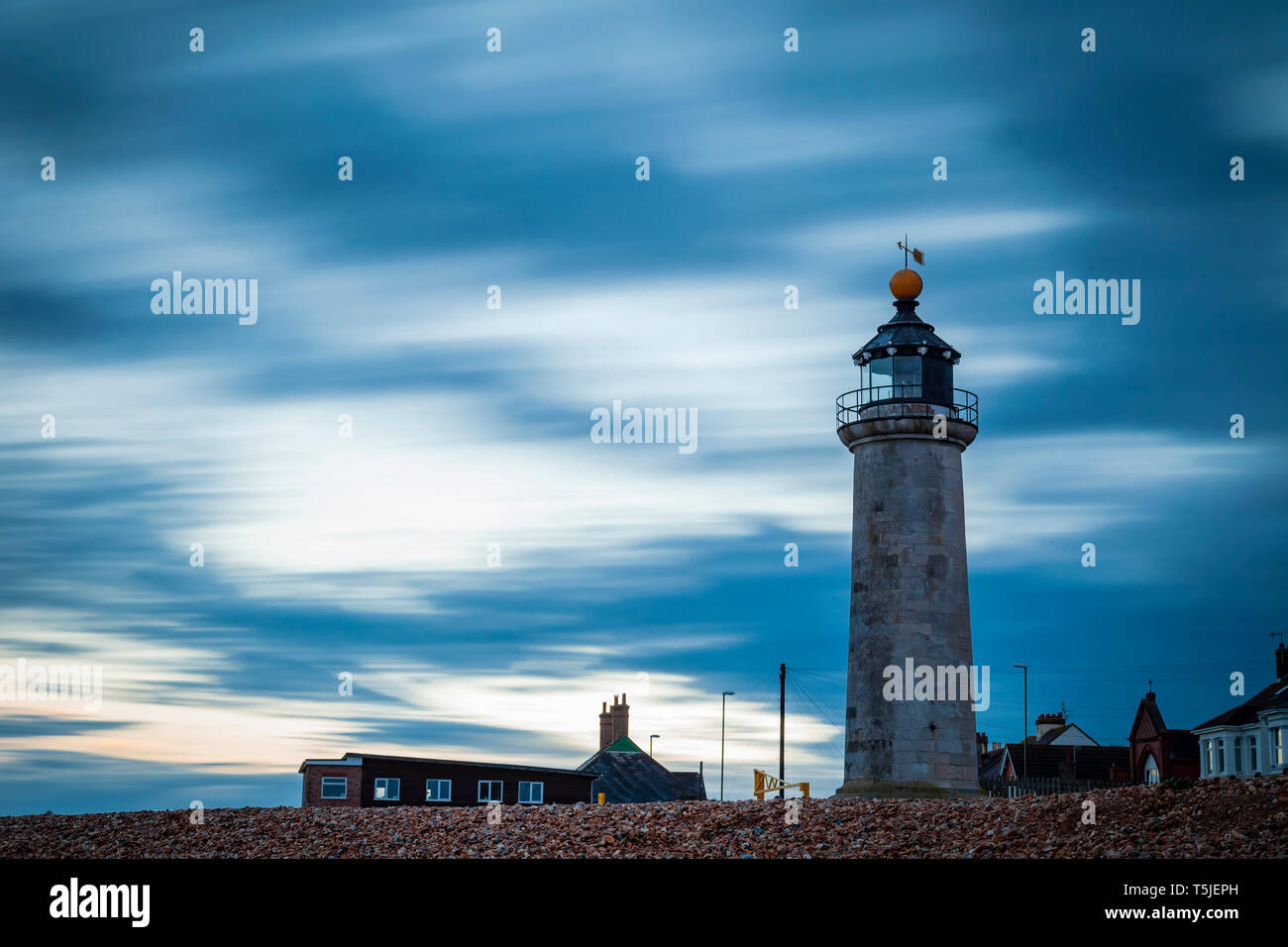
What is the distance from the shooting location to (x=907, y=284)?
1705 inches

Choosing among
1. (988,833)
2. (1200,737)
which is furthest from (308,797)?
(1200,737)

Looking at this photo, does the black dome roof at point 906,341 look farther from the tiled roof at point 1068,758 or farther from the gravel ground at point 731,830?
the tiled roof at point 1068,758

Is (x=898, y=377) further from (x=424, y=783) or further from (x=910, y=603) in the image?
(x=424, y=783)

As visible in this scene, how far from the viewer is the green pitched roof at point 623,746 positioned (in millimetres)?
71562

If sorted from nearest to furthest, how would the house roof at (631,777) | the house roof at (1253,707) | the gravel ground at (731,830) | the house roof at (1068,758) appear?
the gravel ground at (731,830) < the house roof at (1253,707) < the house roof at (631,777) < the house roof at (1068,758)

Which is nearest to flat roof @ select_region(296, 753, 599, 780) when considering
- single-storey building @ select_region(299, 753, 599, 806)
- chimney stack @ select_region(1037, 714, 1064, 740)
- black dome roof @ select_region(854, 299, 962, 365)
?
single-storey building @ select_region(299, 753, 599, 806)

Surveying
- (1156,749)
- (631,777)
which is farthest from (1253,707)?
(631,777)

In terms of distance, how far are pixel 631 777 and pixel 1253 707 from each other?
2913 cm

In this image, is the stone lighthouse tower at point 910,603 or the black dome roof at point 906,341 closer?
the stone lighthouse tower at point 910,603

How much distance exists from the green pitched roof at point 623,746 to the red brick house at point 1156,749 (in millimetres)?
27661

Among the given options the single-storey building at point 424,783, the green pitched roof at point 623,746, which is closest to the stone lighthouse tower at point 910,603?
the single-storey building at point 424,783
